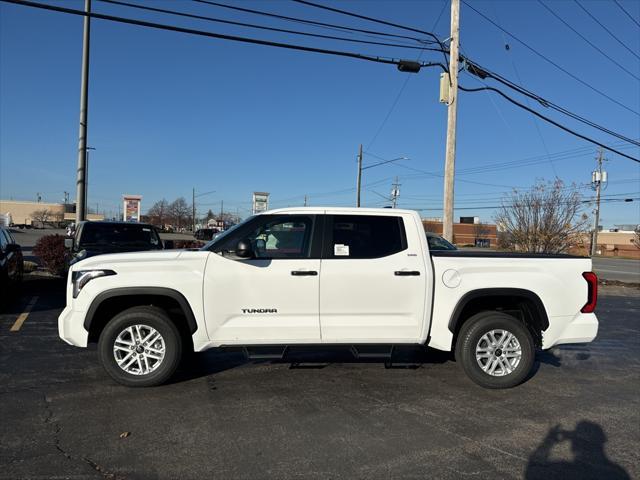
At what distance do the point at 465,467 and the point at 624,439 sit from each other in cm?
163

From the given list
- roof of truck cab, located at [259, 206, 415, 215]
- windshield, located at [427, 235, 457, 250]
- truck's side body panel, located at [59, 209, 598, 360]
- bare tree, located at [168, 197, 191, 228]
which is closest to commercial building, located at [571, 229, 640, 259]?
windshield, located at [427, 235, 457, 250]

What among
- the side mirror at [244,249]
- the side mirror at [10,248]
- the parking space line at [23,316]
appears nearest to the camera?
the side mirror at [244,249]

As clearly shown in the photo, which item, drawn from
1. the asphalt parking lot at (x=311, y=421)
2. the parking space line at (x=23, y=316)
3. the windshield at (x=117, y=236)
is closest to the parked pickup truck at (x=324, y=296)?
the asphalt parking lot at (x=311, y=421)

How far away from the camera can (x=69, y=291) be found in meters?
5.18

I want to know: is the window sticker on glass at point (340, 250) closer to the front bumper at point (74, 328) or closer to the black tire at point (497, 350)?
the black tire at point (497, 350)

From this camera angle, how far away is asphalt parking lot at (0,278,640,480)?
360cm

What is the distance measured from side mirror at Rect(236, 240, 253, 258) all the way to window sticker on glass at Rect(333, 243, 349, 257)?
2.93 ft

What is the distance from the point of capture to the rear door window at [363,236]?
527 centimetres

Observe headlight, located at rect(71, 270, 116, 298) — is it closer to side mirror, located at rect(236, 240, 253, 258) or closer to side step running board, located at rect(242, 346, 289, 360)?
side mirror, located at rect(236, 240, 253, 258)

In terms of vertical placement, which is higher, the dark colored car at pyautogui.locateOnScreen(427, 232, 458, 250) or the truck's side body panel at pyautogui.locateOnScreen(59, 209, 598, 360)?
the dark colored car at pyautogui.locateOnScreen(427, 232, 458, 250)

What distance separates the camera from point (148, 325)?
16.6ft

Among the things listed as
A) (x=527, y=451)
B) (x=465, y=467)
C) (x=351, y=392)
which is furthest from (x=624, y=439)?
(x=351, y=392)

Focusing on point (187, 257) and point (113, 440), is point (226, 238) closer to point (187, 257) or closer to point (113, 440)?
point (187, 257)

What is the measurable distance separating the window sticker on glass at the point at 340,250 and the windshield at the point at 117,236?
240 inches
